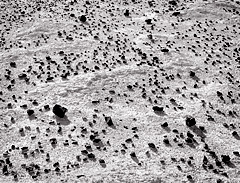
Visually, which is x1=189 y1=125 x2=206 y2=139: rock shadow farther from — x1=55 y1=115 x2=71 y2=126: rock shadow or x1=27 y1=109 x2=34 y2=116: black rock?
x1=27 y1=109 x2=34 y2=116: black rock

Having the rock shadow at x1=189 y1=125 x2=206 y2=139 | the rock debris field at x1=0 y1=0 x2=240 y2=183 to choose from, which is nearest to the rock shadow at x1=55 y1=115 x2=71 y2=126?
the rock debris field at x1=0 y1=0 x2=240 y2=183

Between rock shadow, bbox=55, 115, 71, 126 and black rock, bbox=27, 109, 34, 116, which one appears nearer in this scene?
rock shadow, bbox=55, 115, 71, 126

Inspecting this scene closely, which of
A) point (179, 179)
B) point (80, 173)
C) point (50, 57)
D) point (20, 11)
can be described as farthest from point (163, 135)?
point (20, 11)

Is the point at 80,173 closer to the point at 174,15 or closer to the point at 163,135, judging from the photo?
the point at 163,135

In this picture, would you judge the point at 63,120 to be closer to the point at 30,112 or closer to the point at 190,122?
the point at 30,112

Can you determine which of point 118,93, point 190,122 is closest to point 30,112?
point 118,93

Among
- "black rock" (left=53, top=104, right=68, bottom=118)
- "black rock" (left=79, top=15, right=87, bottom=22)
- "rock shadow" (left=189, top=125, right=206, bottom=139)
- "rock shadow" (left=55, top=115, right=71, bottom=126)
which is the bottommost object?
"rock shadow" (left=55, top=115, right=71, bottom=126)

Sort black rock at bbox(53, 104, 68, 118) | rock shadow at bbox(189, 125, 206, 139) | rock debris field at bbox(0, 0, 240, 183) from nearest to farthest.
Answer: rock debris field at bbox(0, 0, 240, 183) → rock shadow at bbox(189, 125, 206, 139) → black rock at bbox(53, 104, 68, 118)

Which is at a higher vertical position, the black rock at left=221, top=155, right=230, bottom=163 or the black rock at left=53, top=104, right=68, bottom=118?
the black rock at left=221, top=155, right=230, bottom=163

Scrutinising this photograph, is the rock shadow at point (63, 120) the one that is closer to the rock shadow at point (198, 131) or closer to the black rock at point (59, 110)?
the black rock at point (59, 110)
